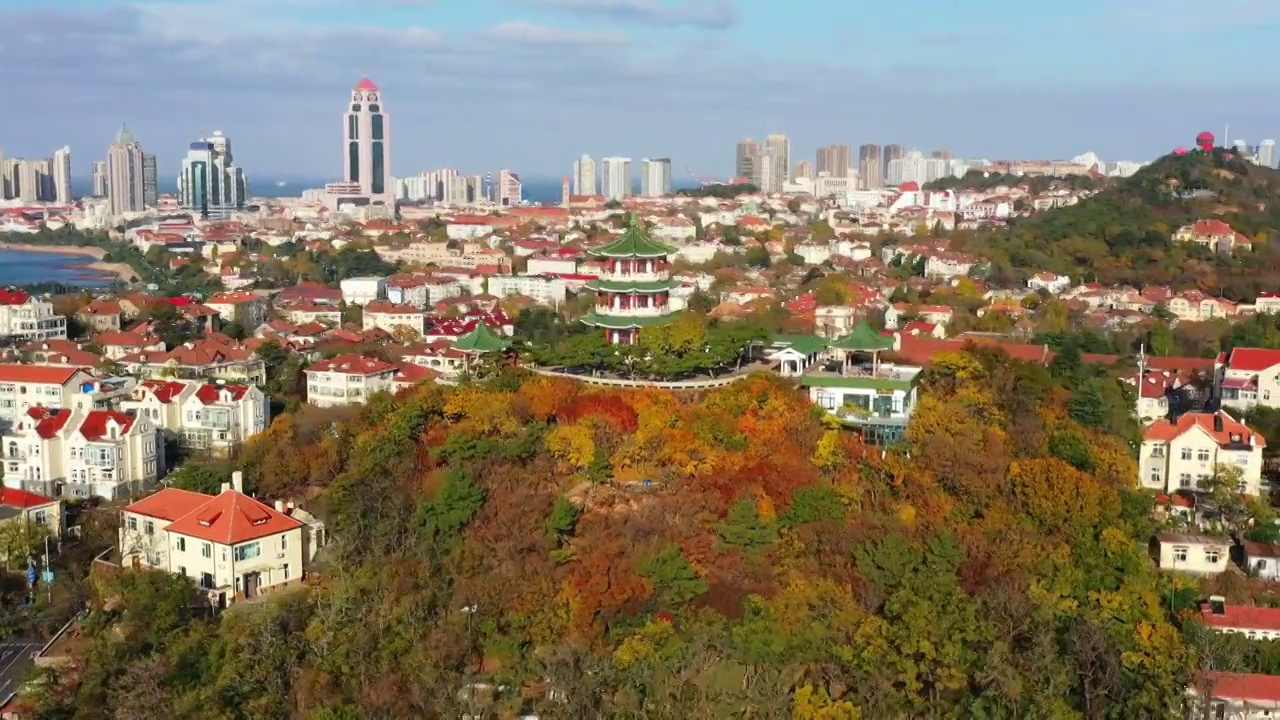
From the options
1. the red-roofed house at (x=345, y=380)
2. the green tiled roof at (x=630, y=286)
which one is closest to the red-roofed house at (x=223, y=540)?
the green tiled roof at (x=630, y=286)

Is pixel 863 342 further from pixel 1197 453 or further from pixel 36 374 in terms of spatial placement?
pixel 36 374

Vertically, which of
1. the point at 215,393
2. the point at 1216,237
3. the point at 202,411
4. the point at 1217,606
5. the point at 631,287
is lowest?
the point at 1217,606

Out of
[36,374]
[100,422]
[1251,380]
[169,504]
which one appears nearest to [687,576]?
[169,504]

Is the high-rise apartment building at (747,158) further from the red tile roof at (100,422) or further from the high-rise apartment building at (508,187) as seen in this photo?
the red tile roof at (100,422)

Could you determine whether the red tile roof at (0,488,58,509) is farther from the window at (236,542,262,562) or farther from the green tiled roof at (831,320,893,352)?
the green tiled roof at (831,320,893,352)

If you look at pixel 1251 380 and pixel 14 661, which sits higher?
pixel 1251 380

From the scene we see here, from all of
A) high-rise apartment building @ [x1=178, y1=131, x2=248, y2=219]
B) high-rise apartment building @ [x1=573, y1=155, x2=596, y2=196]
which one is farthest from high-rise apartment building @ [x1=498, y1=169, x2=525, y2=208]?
high-rise apartment building @ [x1=178, y1=131, x2=248, y2=219]

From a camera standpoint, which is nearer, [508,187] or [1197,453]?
[1197,453]
